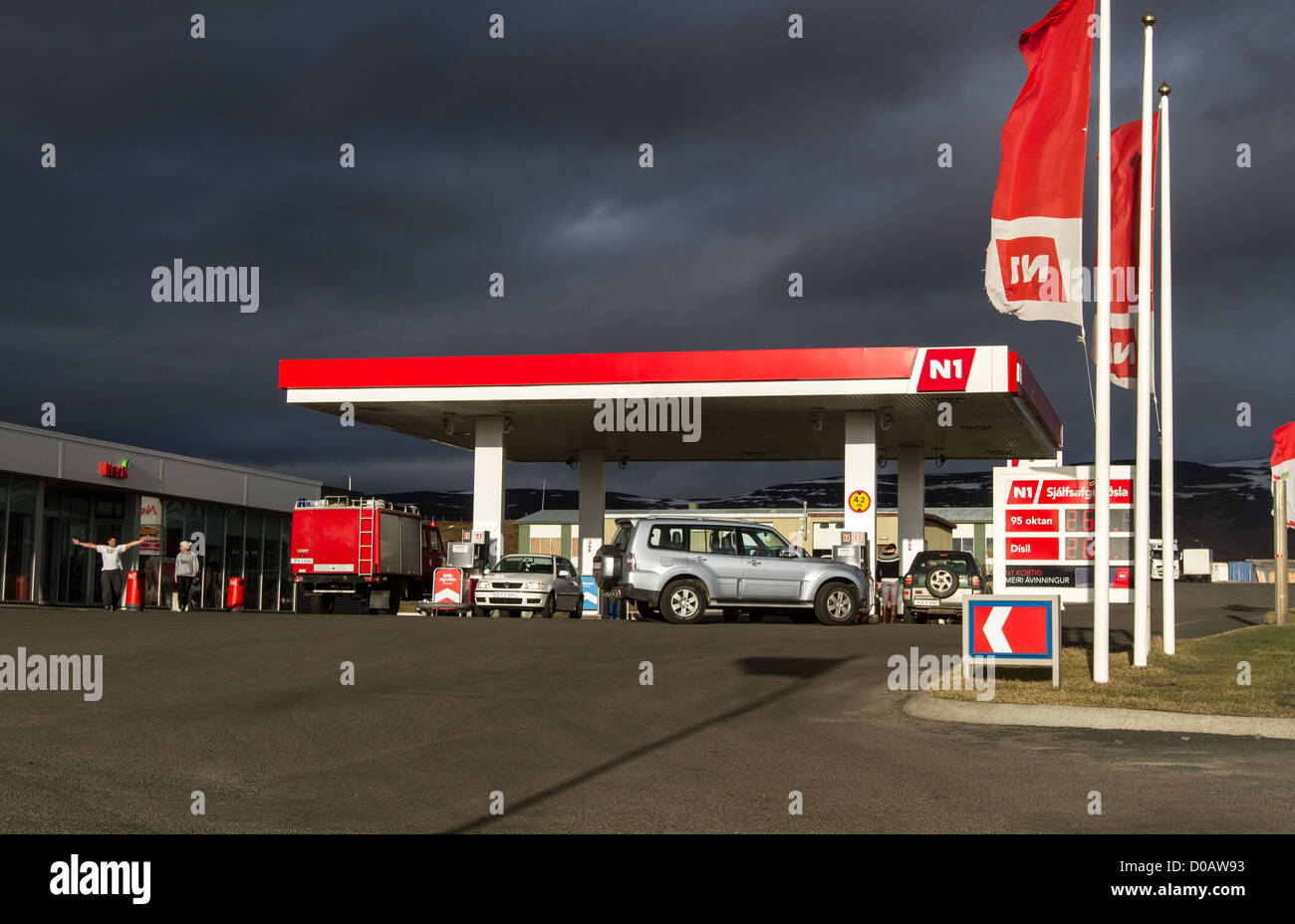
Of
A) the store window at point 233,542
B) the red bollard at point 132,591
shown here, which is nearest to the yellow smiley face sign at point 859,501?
the red bollard at point 132,591

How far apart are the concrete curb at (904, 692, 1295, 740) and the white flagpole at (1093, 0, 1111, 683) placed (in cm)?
198

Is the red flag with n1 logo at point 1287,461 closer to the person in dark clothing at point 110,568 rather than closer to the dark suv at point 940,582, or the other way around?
the dark suv at point 940,582

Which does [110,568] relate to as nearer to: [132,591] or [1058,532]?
[132,591]

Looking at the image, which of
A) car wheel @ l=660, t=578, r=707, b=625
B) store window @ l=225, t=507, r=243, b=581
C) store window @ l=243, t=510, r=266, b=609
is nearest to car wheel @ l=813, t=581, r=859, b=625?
car wheel @ l=660, t=578, r=707, b=625

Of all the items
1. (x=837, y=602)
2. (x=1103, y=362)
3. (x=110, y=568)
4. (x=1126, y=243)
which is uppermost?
(x=1126, y=243)

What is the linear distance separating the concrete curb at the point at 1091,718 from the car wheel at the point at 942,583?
16787 mm

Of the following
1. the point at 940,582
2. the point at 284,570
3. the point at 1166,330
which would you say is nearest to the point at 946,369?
the point at 940,582

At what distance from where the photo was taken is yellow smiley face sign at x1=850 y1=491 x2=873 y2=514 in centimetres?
3097

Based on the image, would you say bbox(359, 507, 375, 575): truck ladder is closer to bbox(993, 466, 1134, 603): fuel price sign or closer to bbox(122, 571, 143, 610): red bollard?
bbox(122, 571, 143, 610): red bollard

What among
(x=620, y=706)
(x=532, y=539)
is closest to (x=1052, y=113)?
(x=620, y=706)

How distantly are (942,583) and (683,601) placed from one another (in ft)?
23.3

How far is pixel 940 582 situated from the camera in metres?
27.6

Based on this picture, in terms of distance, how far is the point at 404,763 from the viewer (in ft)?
27.1

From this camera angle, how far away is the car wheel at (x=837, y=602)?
2375cm
